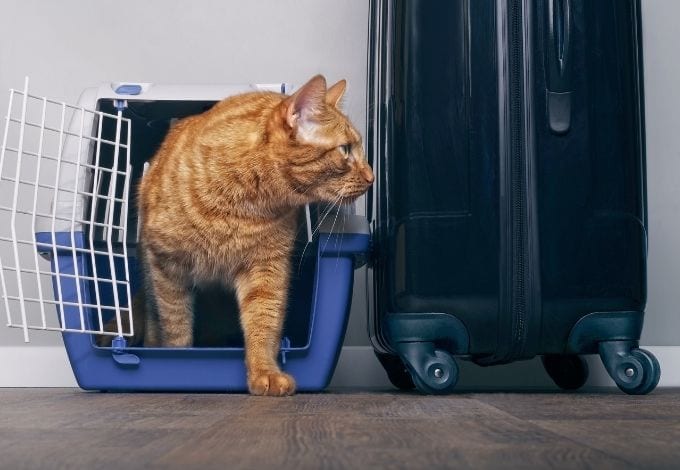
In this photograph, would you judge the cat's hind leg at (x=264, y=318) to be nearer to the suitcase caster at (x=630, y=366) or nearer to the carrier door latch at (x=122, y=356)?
the carrier door latch at (x=122, y=356)

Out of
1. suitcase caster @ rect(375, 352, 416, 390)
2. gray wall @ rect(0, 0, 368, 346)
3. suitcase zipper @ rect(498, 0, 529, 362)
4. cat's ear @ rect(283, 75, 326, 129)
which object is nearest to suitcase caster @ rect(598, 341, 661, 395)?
suitcase zipper @ rect(498, 0, 529, 362)

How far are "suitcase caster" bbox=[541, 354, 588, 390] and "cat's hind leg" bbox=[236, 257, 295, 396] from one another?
2.09 feet

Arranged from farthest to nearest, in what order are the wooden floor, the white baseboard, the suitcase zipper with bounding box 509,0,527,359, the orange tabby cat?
1. the white baseboard
2. the orange tabby cat
3. the suitcase zipper with bounding box 509,0,527,359
4. the wooden floor

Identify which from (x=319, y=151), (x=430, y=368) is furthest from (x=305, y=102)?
(x=430, y=368)

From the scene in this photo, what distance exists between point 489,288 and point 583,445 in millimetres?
694

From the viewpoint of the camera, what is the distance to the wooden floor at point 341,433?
2.36ft

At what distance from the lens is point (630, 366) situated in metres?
1.51

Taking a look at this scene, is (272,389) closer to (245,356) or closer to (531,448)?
(245,356)

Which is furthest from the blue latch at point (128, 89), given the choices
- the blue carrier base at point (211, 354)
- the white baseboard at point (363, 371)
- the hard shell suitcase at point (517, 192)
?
the white baseboard at point (363, 371)

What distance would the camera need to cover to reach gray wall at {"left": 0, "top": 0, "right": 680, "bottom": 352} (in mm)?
2146

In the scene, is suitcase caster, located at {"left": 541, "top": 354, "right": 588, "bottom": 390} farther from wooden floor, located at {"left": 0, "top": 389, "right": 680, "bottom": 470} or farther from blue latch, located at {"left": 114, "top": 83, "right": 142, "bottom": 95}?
blue latch, located at {"left": 114, "top": 83, "right": 142, "bottom": 95}

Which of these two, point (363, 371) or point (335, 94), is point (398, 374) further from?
point (335, 94)

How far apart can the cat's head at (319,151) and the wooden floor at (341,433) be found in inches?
16.5

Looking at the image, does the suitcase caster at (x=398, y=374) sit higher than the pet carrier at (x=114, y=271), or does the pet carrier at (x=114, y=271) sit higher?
the pet carrier at (x=114, y=271)
